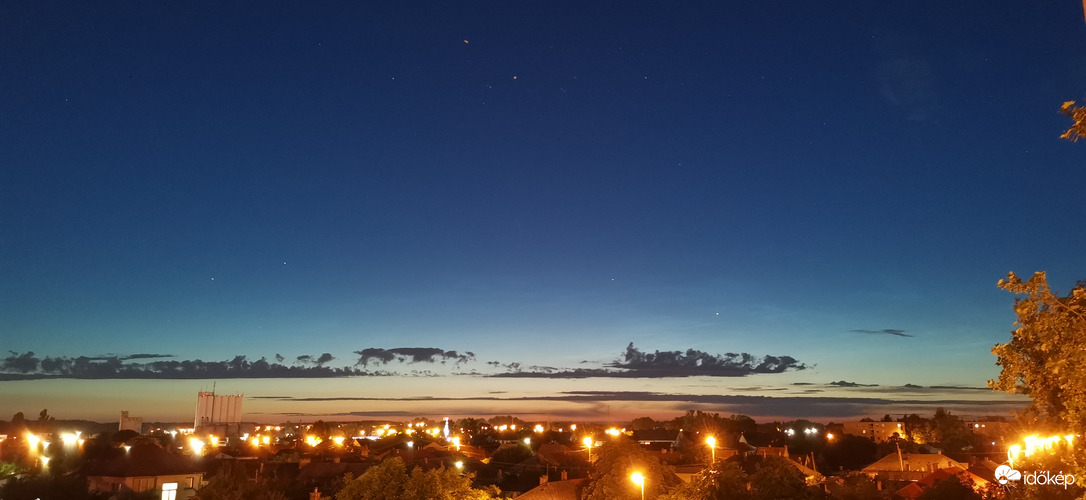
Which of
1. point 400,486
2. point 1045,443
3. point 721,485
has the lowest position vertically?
point 400,486

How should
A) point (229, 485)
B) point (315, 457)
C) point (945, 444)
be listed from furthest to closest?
point (945, 444), point (315, 457), point (229, 485)

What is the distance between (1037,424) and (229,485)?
22.1 meters

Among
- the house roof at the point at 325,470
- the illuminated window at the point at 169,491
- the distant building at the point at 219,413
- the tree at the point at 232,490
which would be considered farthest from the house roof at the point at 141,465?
the distant building at the point at 219,413

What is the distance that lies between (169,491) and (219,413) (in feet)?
382

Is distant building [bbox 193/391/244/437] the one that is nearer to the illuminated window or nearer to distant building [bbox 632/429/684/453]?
distant building [bbox 632/429/684/453]

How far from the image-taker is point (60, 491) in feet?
108

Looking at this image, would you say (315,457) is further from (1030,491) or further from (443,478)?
→ (1030,491)

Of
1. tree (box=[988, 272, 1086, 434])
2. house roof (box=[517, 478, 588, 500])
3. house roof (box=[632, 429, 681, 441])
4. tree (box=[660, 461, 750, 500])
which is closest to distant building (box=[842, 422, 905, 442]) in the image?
house roof (box=[632, 429, 681, 441])

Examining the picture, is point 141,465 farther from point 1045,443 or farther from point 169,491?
point 1045,443

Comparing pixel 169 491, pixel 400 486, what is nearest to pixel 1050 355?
pixel 400 486

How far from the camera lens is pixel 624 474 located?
26375 millimetres

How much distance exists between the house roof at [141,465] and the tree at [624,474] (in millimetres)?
25924

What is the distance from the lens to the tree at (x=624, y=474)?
24.3m

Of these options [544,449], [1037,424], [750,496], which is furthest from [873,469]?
[1037,424]
